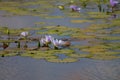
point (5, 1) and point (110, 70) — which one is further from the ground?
point (5, 1)

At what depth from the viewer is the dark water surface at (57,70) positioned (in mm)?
3469

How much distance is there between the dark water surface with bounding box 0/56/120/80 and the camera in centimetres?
347

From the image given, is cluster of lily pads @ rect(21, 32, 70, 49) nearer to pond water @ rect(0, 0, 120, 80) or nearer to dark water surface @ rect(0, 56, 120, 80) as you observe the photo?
pond water @ rect(0, 0, 120, 80)

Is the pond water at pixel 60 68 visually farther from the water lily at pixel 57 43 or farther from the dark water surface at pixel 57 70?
the water lily at pixel 57 43

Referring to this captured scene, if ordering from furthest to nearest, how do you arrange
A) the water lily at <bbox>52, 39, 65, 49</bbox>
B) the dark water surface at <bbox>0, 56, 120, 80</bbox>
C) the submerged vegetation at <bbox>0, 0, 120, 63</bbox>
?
the water lily at <bbox>52, 39, 65, 49</bbox>, the submerged vegetation at <bbox>0, 0, 120, 63</bbox>, the dark water surface at <bbox>0, 56, 120, 80</bbox>

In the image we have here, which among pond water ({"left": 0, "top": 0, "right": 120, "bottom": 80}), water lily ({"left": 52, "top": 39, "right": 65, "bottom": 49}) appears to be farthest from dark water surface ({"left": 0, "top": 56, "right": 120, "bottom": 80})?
water lily ({"left": 52, "top": 39, "right": 65, "bottom": 49})

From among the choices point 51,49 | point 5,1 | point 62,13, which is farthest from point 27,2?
point 51,49

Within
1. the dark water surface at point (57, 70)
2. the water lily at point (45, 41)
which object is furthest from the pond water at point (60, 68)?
the water lily at point (45, 41)

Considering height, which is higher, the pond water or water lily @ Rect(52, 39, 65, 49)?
water lily @ Rect(52, 39, 65, 49)

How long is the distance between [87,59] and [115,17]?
223 cm

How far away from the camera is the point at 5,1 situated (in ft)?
26.7

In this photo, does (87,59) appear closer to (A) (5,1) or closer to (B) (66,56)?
(B) (66,56)

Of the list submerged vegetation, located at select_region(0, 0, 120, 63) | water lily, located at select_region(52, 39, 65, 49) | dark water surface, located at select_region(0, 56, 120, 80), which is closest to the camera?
dark water surface, located at select_region(0, 56, 120, 80)

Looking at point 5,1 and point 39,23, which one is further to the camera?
point 5,1
